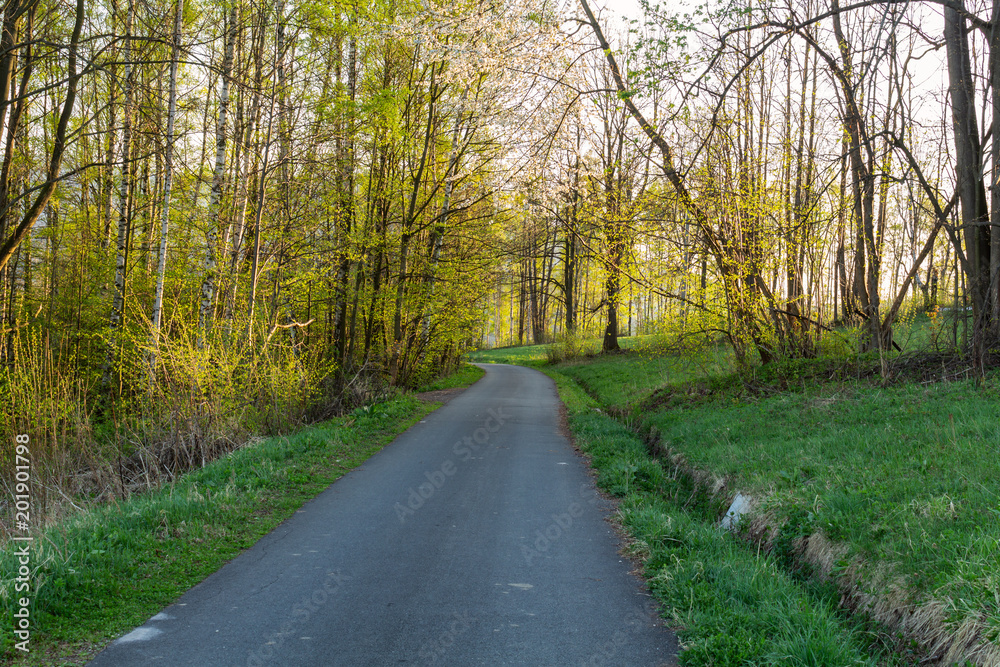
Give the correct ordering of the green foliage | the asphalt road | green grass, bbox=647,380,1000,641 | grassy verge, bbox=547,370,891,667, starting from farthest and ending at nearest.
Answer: the green foliage → green grass, bbox=647,380,1000,641 → the asphalt road → grassy verge, bbox=547,370,891,667

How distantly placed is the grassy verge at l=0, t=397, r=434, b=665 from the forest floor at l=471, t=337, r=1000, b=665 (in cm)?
371

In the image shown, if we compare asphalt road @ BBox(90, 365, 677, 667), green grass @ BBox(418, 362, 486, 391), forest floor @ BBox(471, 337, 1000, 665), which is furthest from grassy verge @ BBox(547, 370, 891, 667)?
green grass @ BBox(418, 362, 486, 391)

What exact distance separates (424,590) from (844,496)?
12.5ft

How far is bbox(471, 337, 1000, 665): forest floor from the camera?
3.80 m

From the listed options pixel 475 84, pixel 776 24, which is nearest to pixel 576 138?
pixel 475 84

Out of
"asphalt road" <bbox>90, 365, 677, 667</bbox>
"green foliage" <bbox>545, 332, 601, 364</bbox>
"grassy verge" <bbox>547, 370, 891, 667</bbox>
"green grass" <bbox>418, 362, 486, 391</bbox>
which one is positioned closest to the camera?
"grassy verge" <bbox>547, 370, 891, 667</bbox>

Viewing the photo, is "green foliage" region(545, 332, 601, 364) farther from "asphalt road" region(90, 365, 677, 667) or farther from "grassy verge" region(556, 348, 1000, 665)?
"asphalt road" region(90, 365, 677, 667)

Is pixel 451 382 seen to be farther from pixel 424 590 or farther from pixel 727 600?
pixel 727 600

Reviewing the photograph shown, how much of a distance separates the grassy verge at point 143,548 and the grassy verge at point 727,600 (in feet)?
12.0

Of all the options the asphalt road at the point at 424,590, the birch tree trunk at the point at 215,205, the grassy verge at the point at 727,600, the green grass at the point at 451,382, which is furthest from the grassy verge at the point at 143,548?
the green grass at the point at 451,382

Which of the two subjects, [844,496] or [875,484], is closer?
[844,496]

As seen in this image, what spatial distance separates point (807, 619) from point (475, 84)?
1623cm

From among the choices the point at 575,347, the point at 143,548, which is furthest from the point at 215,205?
A: the point at 575,347

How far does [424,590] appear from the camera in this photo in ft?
15.4
